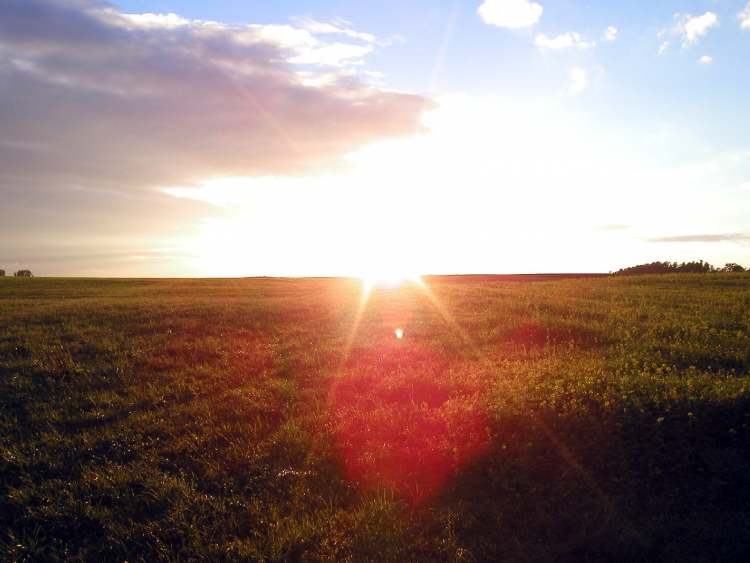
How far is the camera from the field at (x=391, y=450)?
6219 millimetres

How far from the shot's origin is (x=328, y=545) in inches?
237

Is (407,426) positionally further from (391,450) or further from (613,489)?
(613,489)

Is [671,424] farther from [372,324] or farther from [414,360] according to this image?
[372,324]

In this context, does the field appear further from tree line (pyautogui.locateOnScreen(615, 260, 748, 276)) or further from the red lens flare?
tree line (pyautogui.locateOnScreen(615, 260, 748, 276))

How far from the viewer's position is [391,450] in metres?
7.98

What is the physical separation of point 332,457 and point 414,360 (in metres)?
5.24

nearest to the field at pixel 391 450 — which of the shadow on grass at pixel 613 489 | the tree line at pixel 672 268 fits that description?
the shadow on grass at pixel 613 489

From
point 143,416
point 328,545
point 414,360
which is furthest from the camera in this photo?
point 414,360

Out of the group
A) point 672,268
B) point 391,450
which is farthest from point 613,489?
point 672,268

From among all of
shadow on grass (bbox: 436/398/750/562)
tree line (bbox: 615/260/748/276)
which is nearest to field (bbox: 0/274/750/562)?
shadow on grass (bbox: 436/398/750/562)

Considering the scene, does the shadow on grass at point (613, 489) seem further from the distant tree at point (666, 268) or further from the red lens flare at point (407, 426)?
the distant tree at point (666, 268)

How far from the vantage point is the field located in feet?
20.4

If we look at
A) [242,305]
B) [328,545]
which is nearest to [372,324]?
[242,305]

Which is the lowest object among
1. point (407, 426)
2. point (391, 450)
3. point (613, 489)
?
point (613, 489)
